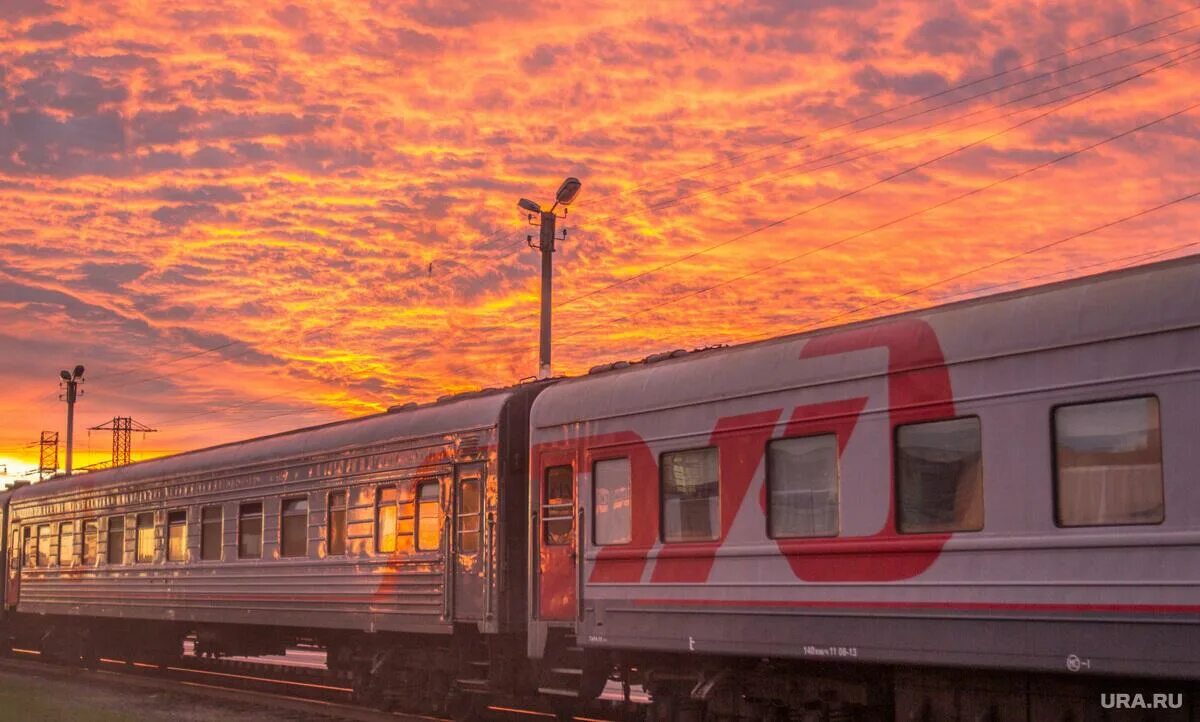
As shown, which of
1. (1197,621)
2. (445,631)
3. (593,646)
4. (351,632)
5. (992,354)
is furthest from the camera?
(351,632)

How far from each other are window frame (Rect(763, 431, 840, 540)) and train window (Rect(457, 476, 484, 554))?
198 inches

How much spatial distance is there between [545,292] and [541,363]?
1712 mm

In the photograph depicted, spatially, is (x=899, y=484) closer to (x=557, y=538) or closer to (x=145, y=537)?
(x=557, y=538)

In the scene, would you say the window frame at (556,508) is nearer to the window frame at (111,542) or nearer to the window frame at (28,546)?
the window frame at (111,542)

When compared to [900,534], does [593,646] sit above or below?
below

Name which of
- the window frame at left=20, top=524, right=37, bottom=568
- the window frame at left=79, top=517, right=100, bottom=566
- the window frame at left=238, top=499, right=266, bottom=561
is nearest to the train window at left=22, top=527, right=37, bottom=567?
the window frame at left=20, top=524, right=37, bottom=568

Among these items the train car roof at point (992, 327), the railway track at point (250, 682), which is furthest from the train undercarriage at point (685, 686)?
the train car roof at point (992, 327)

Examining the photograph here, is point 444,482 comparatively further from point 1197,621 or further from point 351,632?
point 1197,621

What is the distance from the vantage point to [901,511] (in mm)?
10977

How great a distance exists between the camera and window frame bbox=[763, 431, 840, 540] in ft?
37.8

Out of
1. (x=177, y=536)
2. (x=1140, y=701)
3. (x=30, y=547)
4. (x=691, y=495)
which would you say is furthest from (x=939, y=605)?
(x=30, y=547)

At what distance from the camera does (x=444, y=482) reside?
56.4 feet

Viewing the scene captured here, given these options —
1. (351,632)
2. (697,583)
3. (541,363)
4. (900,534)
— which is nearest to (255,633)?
(351,632)

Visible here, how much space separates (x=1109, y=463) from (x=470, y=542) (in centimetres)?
872
